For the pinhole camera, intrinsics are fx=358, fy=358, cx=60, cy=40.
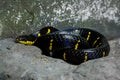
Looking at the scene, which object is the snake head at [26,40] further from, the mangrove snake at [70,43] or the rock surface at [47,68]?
the rock surface at [47,68]

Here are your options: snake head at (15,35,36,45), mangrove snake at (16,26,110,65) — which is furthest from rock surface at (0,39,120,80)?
snake head at (15,35,36,45)

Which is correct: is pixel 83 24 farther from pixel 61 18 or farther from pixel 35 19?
pixel 35 19

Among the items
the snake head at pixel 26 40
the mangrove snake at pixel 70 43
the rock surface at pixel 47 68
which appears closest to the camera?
the rock surface at pixel 47 68

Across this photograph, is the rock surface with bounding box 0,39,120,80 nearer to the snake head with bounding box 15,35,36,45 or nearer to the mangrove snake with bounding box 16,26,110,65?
the mangrove snake with bounding box 16,26,110,65

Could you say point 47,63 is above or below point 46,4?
below

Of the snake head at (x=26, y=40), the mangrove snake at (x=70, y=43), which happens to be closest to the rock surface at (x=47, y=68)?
the mangrove snake at (x=70, y=43)

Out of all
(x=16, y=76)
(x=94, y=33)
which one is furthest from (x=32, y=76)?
(x=94, y=33)

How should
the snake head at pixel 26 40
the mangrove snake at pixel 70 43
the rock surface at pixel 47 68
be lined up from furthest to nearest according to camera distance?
1. the snake head at pixel 26 40
2. the mangrove snake at pixel 70 43
3. the rock surface at pixel 47 68

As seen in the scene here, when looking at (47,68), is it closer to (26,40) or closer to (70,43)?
(70,43)
